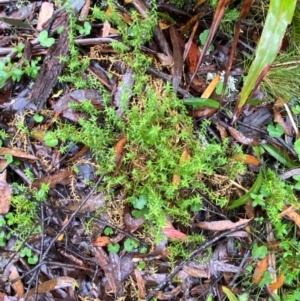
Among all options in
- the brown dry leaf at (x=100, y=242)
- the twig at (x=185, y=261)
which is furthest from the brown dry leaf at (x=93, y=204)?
the twig at (x=185, y=261)

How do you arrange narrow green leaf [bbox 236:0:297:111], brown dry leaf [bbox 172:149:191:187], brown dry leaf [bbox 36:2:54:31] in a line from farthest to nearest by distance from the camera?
brown dry leaf [bbox 36:2:54:31] < brown dry leaf [bbox 172:149:191:187] < narrow green leaf [bbox 236:0:297:111]

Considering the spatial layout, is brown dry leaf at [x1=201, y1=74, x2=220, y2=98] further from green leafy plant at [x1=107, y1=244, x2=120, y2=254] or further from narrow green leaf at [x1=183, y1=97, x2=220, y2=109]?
green leafy plant at [x1=107, y1=244, x2=120, y2=254]

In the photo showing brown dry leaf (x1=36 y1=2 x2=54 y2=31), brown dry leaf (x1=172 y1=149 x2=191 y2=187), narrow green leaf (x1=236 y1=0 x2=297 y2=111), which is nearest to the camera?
narrow green leaf (x1=236 y1=0 x2=297 y2=111)

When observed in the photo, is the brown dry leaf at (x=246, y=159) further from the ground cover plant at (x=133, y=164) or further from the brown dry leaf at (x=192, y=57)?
the brown dry leaf at (x=192, y=57)

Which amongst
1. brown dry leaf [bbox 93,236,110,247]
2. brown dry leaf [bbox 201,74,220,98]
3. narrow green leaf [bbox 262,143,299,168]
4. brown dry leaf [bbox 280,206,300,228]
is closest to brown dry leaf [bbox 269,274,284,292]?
brown dry leaf [bbox 280,206,300,228]

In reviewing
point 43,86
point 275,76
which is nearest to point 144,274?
point 43,86

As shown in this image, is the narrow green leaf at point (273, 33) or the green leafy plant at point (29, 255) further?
the green leafy plant at point (29, 255)

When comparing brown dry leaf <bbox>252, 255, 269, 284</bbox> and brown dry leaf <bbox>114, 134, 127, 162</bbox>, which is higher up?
brown dry leaf <bbox>114, 134, 127, 162</bbox>
